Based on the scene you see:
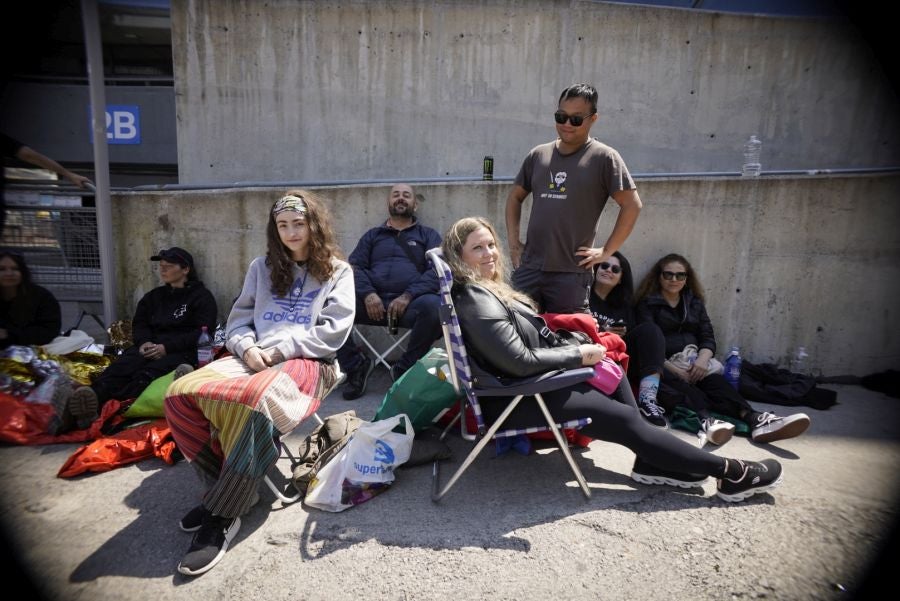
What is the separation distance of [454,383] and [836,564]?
1910 mm

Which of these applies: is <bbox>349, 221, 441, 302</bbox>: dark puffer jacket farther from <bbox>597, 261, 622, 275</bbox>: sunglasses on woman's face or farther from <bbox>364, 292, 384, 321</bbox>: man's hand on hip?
<bbox>597, 261, 622, 275</bbox>: sunglasses on woman's face

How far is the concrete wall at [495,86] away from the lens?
6211 mm

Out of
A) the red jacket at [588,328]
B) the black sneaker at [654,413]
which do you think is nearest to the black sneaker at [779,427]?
the black sneaker at [654,413]

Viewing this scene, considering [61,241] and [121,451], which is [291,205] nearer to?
[121,451]

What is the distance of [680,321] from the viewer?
13.4 feet

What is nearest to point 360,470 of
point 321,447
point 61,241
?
point 321,447

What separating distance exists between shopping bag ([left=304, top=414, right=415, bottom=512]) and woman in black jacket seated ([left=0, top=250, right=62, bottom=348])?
126 inches

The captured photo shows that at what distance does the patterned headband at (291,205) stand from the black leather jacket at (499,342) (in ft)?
3.50

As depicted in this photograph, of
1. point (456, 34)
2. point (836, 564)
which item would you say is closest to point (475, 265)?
point (836, 564)

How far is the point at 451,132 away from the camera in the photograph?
651 cm

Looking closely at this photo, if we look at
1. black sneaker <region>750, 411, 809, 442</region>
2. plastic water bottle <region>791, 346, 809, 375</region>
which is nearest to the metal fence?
black sneaker <region>750, 411, 809, 442</region>

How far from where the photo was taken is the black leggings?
2363 mm

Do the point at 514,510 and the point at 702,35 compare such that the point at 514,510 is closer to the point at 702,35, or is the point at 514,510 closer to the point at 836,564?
the point at 836,564

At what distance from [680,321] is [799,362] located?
1641 mm
